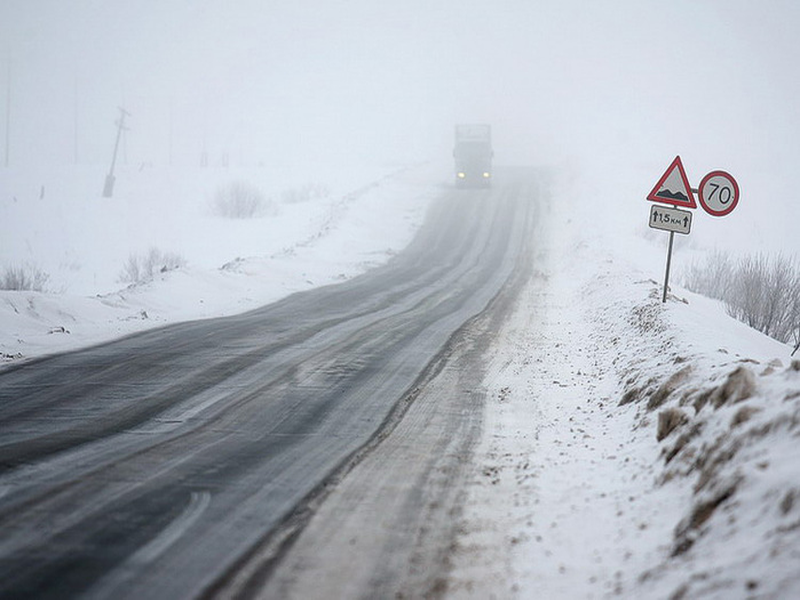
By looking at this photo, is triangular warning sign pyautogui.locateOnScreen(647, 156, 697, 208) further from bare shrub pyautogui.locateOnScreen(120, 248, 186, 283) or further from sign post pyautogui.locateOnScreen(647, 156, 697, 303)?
bare shrub pyautogui.locateOnScreen(120, 248, 186, 283)

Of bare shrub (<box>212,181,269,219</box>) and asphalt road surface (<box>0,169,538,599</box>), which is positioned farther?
bare shrub (<box>212,181,269,219</box>)

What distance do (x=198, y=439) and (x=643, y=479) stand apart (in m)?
4.10

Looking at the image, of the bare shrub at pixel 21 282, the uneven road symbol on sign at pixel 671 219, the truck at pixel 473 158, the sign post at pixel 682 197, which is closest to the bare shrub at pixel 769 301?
the sign post at pixel 682 197

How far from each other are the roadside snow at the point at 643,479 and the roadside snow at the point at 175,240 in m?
7.39

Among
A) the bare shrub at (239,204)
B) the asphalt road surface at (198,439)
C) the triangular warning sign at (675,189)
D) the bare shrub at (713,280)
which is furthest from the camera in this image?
the bare shrub at (239,204)

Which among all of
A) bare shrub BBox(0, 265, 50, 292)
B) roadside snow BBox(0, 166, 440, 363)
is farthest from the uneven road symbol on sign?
bare shrub BBox(0, 265, 50, 292)

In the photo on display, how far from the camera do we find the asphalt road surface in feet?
13.0

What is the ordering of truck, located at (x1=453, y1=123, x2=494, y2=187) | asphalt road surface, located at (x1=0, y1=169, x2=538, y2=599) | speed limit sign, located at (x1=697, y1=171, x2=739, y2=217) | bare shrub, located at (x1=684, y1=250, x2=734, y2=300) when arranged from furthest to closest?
truck, located at (x1=453, y1=123, x2=494, y2=187) → bare shrub, located at (x1=684, y1=250, x2=734, y2=300) → speed limit sign, located at (x1=697, y1=171, x2=739, y2=217) → asphalt road surface, located at (x1=0, y1=169, x2=538, y2=599)

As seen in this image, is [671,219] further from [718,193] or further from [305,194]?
[305,194]

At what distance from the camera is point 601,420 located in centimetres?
701

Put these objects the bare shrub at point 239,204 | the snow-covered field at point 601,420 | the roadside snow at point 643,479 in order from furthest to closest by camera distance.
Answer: the bare shrub at point 239,204, the snow-covered field at point 601,420, the roadside snow at point 643,479

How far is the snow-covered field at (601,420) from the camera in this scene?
3.73 metres

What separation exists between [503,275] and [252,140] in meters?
121

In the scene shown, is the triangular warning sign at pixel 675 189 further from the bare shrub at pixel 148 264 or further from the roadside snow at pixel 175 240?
the bare shrub at pixel 148 264
